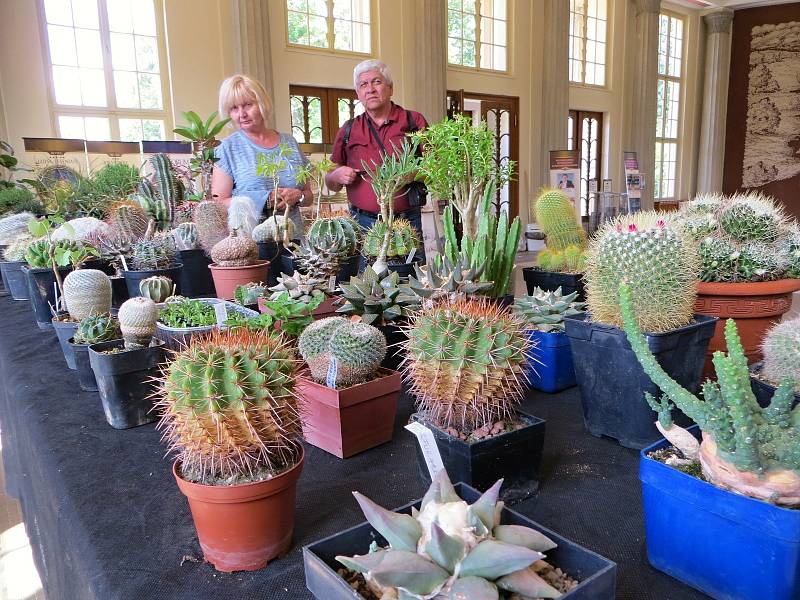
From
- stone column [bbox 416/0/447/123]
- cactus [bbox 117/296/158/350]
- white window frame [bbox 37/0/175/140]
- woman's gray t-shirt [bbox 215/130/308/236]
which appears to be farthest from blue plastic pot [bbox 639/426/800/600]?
stone column [bbox 416/0/447/123]

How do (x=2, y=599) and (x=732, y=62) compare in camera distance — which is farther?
(x=732, y=62)

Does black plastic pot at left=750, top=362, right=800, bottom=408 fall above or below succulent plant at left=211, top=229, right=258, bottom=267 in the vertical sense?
below

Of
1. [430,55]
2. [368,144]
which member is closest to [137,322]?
[368,144]

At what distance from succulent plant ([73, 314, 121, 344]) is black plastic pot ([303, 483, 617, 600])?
3.67 ft

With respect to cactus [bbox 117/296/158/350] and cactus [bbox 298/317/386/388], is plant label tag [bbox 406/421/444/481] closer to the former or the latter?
cactus [bbox 298/317/386/388]

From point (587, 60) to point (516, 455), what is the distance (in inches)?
420

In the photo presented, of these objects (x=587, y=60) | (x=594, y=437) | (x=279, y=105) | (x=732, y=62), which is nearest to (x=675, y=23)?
(x=732, y=62)

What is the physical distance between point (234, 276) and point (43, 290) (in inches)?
27.1

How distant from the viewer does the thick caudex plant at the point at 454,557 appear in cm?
55

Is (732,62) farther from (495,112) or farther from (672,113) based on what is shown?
(495,112)

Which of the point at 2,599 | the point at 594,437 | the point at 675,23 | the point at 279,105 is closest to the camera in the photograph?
the point at 594,437

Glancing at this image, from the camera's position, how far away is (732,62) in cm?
1136

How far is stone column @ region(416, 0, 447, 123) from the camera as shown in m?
7.48

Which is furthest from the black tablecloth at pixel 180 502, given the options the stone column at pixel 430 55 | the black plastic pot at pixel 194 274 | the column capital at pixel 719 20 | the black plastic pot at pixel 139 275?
the column capital at pixel 719 20
